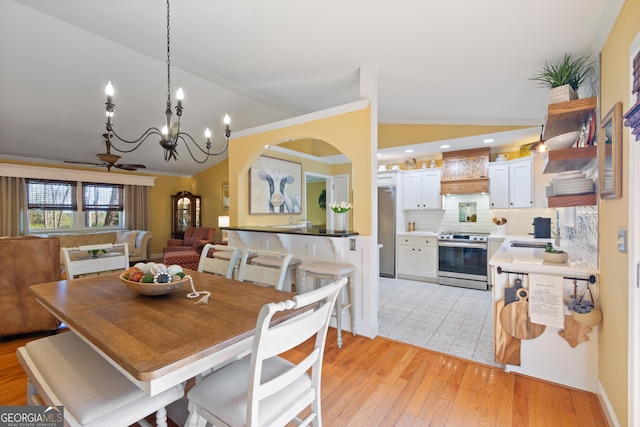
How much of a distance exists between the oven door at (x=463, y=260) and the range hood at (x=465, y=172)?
0.98 meters

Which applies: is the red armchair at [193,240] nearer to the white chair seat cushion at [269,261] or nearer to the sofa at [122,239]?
the sofa at [122,239]

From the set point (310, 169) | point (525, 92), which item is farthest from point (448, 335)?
point (310, 169)

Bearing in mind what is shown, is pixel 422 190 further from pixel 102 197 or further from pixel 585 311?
pixel 102 197

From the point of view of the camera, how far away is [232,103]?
16.2 ft

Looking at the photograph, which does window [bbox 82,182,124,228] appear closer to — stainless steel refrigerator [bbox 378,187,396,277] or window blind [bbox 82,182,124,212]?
window blind [bbox 82,182,124,212]

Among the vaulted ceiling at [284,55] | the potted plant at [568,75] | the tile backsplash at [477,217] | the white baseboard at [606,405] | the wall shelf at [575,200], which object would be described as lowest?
the white baseboard at [606,405]

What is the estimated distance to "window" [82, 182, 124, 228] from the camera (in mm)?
6566

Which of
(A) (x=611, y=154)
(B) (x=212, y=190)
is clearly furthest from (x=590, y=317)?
(B) (x=212, y=190)

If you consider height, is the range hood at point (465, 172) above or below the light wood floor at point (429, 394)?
above

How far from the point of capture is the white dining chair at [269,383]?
99cm

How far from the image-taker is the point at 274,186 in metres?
5.75

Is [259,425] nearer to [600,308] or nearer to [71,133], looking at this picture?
[600,308]

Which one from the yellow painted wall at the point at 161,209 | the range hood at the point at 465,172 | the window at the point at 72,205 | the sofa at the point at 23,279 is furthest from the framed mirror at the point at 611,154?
the window at the point at 72,205

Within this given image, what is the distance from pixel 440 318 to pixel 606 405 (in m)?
1.64
